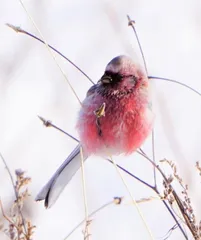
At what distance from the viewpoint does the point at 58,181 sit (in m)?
2.84

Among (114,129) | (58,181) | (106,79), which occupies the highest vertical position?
(106,79)

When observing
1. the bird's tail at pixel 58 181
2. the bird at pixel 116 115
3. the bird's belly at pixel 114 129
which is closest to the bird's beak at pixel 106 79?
the bird at pixel 116 115

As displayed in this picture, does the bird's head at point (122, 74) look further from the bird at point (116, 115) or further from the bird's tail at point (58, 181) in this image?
the bird's tail at point (58, 181)

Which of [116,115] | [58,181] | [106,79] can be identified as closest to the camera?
[106,79]

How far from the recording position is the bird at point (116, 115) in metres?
2.54

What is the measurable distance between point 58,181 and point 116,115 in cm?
46

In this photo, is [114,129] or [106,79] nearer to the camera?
[106,79]

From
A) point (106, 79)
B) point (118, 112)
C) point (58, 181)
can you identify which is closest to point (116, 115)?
point (118, 112)

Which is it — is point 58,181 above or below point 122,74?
below

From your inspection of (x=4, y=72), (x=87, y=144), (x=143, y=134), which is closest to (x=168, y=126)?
(x=143, y=134)

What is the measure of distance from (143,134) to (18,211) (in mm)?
866

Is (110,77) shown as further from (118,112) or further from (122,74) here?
(118,112)

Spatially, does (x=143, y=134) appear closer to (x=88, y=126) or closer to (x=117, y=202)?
(x=88, y=126)

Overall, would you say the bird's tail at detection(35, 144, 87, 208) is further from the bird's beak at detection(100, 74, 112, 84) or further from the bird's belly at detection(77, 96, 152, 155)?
the bird's beak at detection(100, 74, 112, 84)
